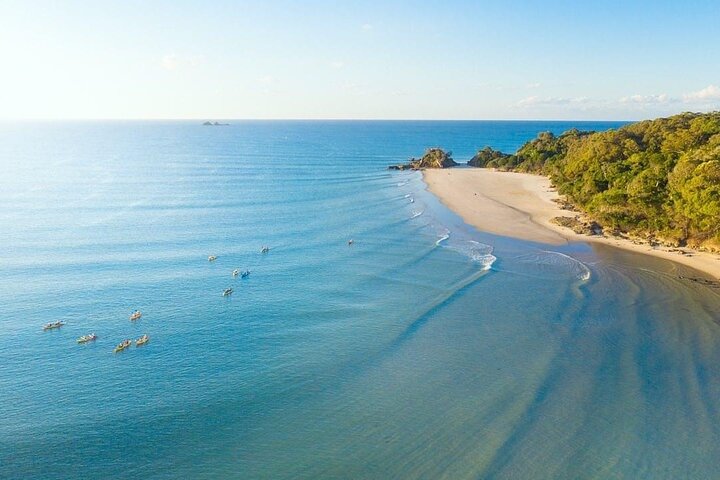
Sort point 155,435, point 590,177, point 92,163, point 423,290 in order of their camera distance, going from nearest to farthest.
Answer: point 155,435, point 423,290, point 590,177, point 92,163

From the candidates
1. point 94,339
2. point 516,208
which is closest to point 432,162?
point 516,208

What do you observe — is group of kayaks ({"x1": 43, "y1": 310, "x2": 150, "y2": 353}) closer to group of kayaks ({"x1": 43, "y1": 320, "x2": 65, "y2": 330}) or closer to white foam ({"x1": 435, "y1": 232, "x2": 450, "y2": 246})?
group of kayaks ({"x1": 43, "y1": 320, "x2": 65, "y2": 330})

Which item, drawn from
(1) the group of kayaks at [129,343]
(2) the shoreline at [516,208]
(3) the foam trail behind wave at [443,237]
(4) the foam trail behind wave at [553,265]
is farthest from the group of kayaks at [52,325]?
(2) the shoreline at [516,208]

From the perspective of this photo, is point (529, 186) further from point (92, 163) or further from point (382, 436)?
point (92, 163)

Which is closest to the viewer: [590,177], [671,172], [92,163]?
[671,172]

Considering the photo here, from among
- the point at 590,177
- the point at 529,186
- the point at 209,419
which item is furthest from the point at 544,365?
the point at 529,186

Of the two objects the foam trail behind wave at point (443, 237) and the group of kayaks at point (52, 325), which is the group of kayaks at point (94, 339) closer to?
the group of kayaks at point (52, 325)

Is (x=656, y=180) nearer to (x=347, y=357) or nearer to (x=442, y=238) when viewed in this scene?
(x=442, y=238)
